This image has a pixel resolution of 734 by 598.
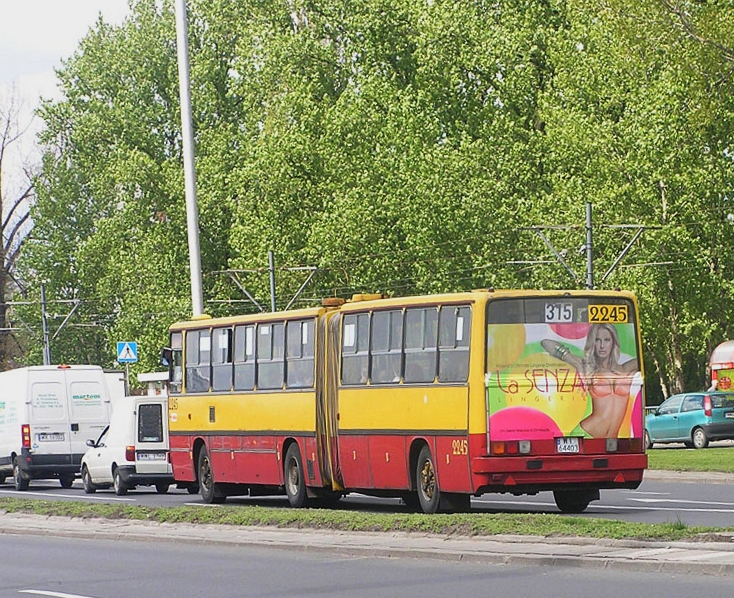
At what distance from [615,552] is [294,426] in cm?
1110

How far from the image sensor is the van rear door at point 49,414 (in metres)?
36.3

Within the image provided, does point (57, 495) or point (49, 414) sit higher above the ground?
point (49, 414)

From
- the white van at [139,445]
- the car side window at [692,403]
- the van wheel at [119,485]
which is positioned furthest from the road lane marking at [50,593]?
the car side window at [692,403]

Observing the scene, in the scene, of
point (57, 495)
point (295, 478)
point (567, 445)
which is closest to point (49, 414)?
point (57, 495)

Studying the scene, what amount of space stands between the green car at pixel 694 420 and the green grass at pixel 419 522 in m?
24.1

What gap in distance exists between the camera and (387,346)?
915 inches

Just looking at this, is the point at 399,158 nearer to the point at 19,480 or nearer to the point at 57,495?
the point at 19,480

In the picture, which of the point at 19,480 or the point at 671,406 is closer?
the point at 19,480

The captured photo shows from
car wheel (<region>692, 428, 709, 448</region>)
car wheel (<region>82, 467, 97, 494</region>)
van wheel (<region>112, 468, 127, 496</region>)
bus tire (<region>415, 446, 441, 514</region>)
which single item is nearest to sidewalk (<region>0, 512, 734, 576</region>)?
bus tire (<region>415, 446, 441, 514</region>)

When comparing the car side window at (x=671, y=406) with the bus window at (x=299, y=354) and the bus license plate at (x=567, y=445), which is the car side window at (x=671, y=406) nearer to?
the bus window at (x=299, y=354)

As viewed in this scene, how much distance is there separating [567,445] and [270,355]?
6536 millimetres

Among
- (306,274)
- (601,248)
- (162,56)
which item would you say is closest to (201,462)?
(601,248)

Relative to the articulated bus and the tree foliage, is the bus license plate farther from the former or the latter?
the tree foliage

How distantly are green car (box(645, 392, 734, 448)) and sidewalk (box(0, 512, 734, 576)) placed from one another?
25.9 meters
